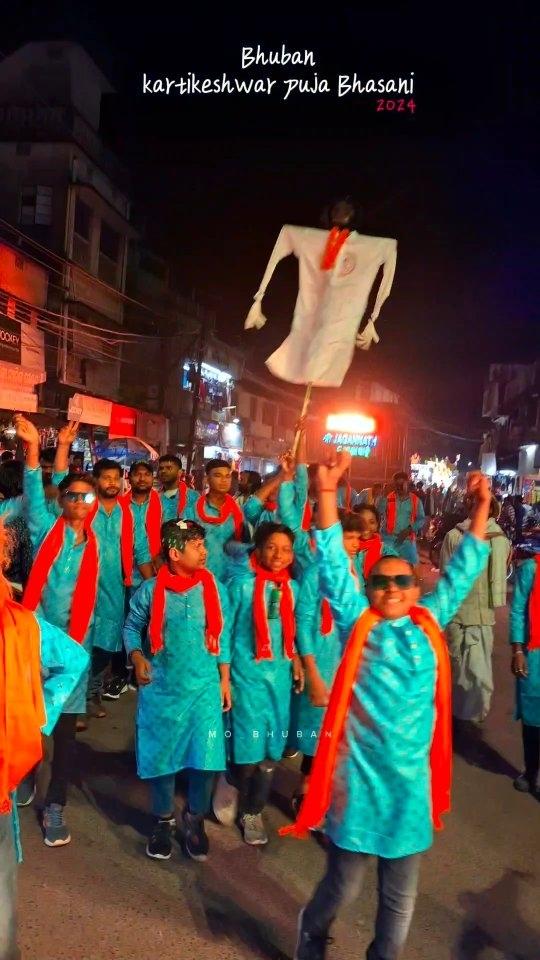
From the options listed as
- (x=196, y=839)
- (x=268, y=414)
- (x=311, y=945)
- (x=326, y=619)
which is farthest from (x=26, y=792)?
(x=268, y=414)

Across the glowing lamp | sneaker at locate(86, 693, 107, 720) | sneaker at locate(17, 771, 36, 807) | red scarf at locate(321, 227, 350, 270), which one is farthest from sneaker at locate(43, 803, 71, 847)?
the glowing lamp

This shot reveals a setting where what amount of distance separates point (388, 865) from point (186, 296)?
34.0 metres

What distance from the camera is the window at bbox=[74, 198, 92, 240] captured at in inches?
888

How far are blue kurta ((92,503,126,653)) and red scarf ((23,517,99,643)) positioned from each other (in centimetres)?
170

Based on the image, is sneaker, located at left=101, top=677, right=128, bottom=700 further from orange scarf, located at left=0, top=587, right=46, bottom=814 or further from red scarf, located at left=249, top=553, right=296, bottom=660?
orange scarf, located at left=0, top=587, right=46, bottom=814

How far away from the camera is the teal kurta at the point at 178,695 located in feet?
12.5

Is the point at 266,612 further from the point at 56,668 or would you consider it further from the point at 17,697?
the point at 17,697

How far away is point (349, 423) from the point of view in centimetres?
3988

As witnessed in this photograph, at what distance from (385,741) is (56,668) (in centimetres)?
128

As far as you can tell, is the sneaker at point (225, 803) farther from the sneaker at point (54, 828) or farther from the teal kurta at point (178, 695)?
the sneaker at point (54, 828)

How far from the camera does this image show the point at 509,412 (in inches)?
2194

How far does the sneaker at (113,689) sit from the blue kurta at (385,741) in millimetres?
4319

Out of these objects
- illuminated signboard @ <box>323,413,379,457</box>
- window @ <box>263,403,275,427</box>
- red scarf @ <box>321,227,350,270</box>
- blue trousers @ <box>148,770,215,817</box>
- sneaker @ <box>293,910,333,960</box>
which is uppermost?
window @ <box>263,403,275,427</box>

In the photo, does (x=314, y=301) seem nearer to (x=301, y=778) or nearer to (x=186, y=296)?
(x=301, y=778)
